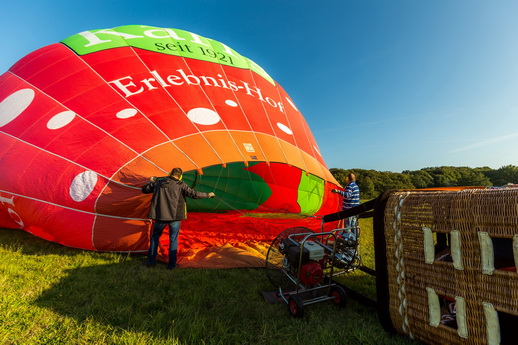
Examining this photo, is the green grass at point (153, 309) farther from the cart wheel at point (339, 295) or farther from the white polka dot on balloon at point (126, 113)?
the white polka dot on balloon at point (126, 113)

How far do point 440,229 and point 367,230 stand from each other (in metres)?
5.64

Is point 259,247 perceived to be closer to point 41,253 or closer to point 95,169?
point 95,169

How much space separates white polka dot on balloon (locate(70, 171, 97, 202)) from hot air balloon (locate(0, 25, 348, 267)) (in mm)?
15

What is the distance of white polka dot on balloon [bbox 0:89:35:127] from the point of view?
4531 mm

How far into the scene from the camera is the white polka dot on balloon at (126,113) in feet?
14.6

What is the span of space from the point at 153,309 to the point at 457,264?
250 cm

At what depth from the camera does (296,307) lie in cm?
244

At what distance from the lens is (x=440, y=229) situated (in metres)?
1.67

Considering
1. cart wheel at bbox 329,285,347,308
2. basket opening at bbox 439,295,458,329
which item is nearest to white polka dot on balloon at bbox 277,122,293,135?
cart wheel at bbox 329,285,347,308

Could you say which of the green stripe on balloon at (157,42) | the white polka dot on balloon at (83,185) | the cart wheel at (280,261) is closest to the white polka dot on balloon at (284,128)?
the green stripe on balloon at (157,42)

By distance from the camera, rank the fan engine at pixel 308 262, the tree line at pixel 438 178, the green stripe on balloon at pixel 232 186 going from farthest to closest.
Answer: the tree line at pixel 438 178
the green stripe on balloon at pixel 232 186
the fan engine at pixel 308 262

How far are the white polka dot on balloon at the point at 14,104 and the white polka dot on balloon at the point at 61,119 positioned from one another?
2.61 feet

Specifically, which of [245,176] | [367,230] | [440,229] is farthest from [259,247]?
[245,176]

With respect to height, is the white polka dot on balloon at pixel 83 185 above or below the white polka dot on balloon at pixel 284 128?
below
